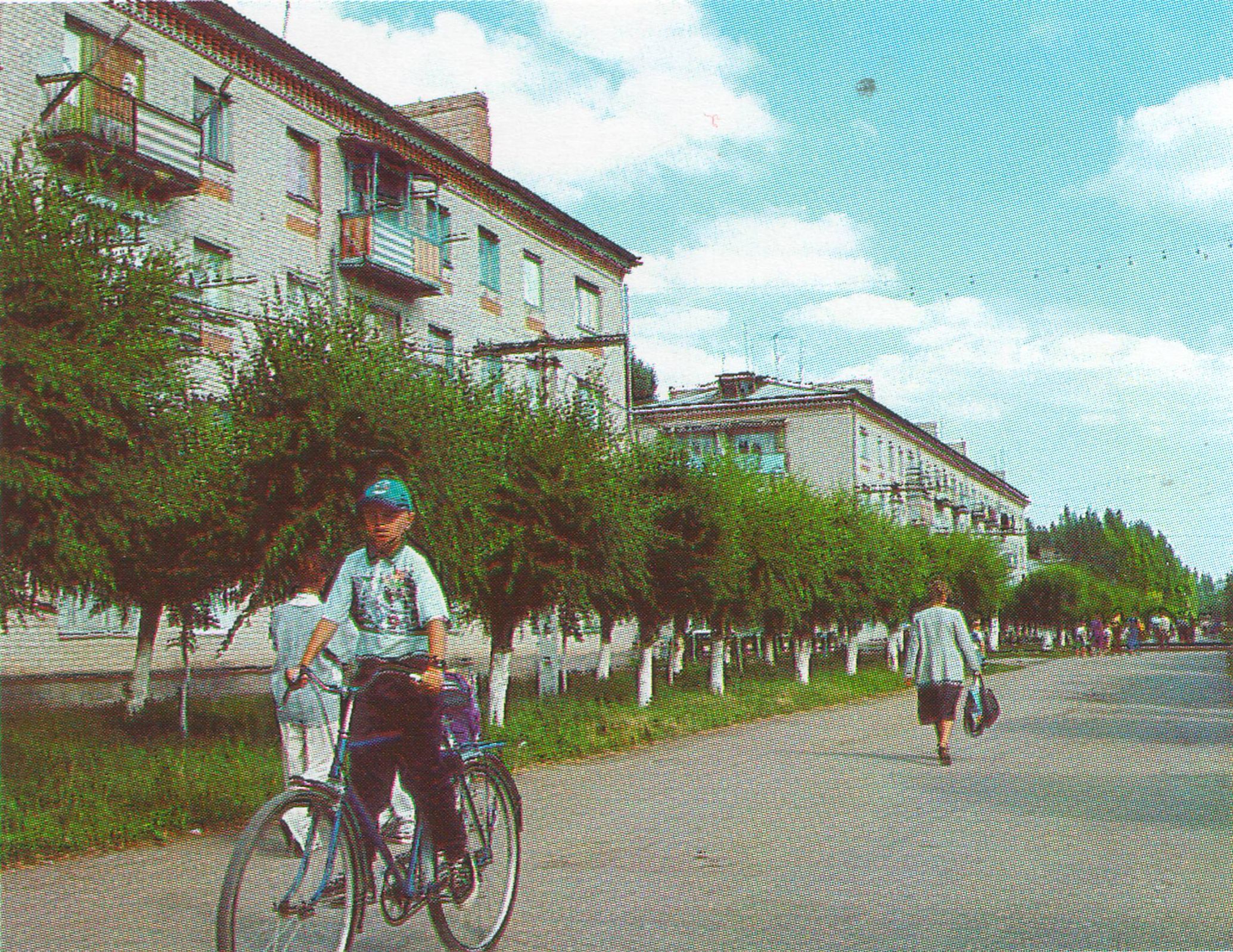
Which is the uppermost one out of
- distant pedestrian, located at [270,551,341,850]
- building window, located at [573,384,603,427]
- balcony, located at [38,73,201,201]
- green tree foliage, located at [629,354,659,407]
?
green tree foliage, located at [629,354,659,407]

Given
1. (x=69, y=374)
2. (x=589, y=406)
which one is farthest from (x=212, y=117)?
(x=69, y=374)

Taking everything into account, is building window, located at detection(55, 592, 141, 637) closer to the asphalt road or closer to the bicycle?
the asphalt road

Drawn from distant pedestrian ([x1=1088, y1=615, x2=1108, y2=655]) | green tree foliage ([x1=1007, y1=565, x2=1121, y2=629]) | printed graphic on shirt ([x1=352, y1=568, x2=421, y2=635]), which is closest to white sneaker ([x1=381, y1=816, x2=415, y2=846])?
printed graphic on shirt ([x1=352, y1=568, x2=421, y2=635])

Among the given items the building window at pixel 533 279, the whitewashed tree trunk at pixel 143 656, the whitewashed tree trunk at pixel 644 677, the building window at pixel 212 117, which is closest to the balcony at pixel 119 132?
the building window at pixel 212 117

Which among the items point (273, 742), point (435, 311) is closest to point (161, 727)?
point (273, 742)

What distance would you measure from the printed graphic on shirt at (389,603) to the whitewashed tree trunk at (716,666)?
66.4ft

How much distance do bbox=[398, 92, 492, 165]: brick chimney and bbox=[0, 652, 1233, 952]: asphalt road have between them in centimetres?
2509

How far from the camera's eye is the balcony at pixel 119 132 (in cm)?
1988

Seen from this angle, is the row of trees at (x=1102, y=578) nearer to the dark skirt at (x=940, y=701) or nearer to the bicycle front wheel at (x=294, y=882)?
the dark skirt at (x=940, y=701)

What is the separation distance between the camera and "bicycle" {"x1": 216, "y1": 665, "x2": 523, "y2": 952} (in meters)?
4.34

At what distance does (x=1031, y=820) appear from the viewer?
8625 millimetres

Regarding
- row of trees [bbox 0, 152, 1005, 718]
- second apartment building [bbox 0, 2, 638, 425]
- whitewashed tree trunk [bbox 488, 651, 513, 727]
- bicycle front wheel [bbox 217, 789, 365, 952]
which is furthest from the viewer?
second apartment building [bbox 0, 2, 638, 425]

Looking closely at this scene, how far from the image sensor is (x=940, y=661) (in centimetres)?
1301

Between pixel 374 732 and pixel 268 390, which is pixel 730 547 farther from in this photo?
pixel 374 732
